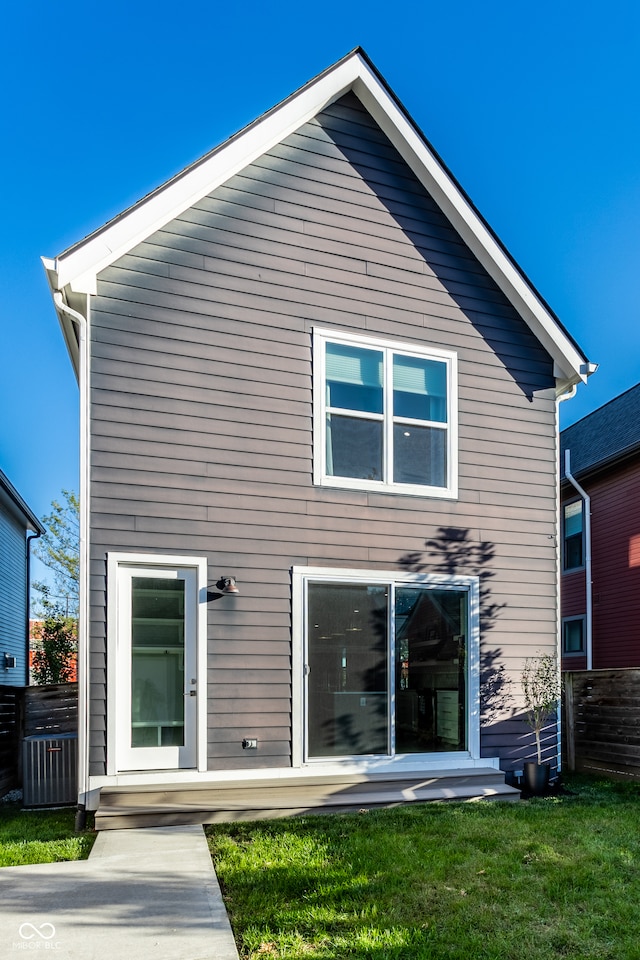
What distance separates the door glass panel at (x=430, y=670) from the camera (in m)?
7.34

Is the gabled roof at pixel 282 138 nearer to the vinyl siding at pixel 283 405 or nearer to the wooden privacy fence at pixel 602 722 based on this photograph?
the vinyl siding at pixel 283 405

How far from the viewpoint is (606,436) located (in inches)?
603

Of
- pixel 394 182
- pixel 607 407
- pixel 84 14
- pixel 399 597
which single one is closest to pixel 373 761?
pixel 399 597

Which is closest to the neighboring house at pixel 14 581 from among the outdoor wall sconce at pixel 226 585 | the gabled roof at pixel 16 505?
the gabled roof at pixel 16 505

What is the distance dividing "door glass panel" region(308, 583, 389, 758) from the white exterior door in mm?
1154

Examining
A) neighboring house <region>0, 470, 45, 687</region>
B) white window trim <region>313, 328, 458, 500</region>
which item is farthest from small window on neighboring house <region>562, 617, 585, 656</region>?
neighboring house <region>0, 470, 45, 687</region>

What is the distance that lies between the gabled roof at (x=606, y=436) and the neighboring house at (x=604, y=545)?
2cm

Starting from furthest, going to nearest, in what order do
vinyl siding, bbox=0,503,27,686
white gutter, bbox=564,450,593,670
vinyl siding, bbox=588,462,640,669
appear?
vinyl siding, bbox=0,503,27,686
white gutter, bbox=564,450,593,670
vinyl siding, bbox=588,462,640,669

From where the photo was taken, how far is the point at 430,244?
26.8 feet

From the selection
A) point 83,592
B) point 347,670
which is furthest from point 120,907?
point 347,670

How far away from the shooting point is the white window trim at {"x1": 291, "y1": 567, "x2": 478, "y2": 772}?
22.5 ft

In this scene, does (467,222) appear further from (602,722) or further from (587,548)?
(587,548)

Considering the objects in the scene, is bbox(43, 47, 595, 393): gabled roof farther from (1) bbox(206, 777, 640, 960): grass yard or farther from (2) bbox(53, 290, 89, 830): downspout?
(1) bbox(206, 777, 640, 960): grass yard

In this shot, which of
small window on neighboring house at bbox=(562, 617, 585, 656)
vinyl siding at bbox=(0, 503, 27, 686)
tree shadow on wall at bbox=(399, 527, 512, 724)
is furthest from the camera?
small window on neighboring house at bbox=(562, 617, 585, 656)
